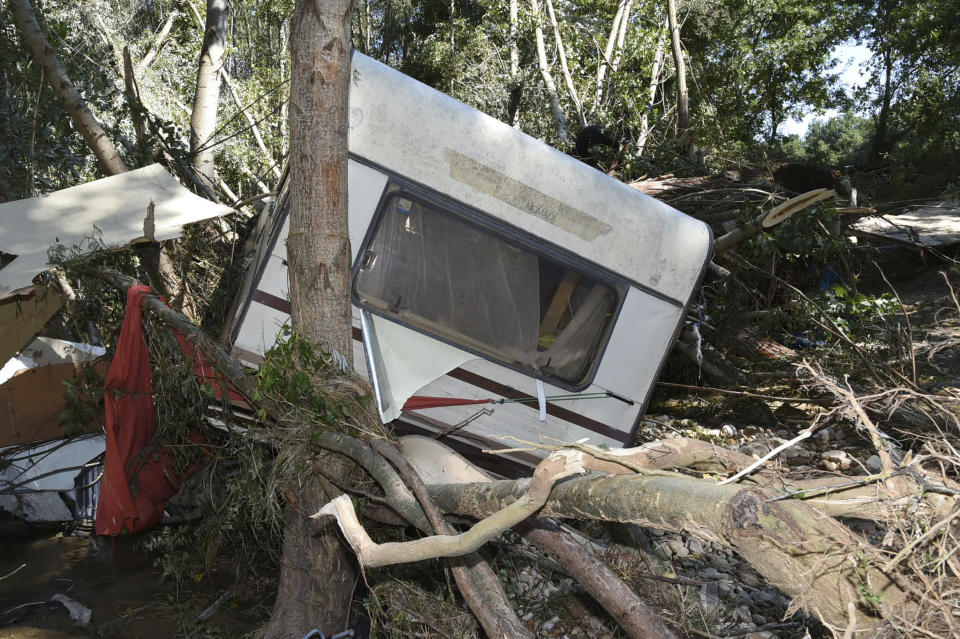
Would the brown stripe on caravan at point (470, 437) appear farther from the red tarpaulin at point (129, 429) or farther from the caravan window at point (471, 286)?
the red tarpaulin at point (129, 429)

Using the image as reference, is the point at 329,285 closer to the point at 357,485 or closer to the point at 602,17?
the point at 357,485

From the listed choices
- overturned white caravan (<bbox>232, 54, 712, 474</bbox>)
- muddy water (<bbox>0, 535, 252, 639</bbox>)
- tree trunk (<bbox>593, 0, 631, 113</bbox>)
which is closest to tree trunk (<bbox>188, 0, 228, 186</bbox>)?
overturned white caravan (<bbox>232, 54, 712, 474</bbox>)

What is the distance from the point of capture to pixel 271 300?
479cm

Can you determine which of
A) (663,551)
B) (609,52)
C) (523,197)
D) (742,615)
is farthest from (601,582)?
(609,52)

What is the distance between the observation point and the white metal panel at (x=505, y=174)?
471 centimetres

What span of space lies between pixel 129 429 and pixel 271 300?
4.60ft

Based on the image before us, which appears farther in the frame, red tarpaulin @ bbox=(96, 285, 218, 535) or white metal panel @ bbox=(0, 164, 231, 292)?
white metal panel @ bbox=(0, 164, 231, 292)

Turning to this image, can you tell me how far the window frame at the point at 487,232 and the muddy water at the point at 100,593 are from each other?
2.22 metres

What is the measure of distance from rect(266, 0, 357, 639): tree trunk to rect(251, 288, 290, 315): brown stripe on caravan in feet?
3.31

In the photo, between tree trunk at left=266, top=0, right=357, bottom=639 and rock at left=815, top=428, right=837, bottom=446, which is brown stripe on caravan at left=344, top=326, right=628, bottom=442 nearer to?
tree trunk at left=266, top=0, right=357, bottom=639

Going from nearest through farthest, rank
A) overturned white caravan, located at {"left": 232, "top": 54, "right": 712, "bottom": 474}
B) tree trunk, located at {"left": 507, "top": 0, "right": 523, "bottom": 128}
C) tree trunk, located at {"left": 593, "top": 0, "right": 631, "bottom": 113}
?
overturned white caravan, located at {"left": 232, "top": 54, "right": 712, "bottom": 474}
tree trunk, located at {"left": 593, "top": 0, "right": 631, "bottom": 113}
tree trunk, located at {"left": 507, "top": 0, "right": 523, "bottom": 128}

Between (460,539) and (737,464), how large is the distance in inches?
38.3

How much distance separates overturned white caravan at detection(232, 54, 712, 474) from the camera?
4.75 m

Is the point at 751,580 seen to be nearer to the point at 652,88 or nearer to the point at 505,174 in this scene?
the point at 505,174
